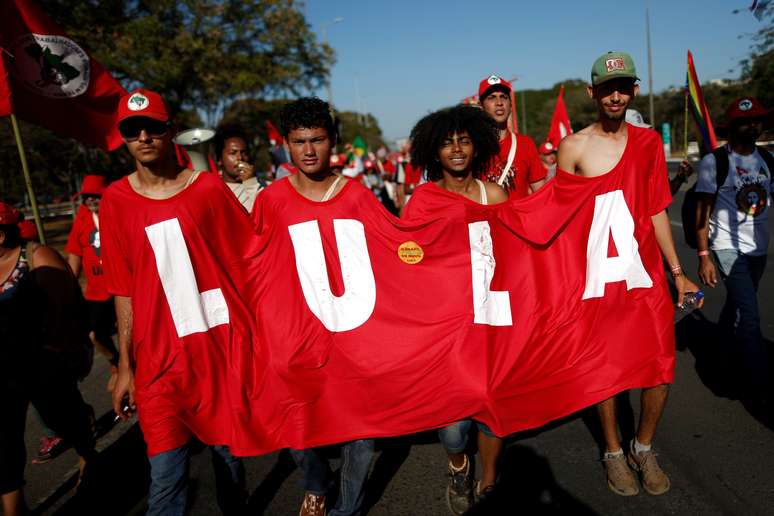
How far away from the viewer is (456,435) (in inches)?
121

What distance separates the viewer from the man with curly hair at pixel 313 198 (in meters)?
3.01

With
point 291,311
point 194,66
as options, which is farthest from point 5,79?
point 194,66

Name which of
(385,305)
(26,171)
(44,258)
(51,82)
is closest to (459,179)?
(385,305)

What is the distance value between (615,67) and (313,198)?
1.80 meters

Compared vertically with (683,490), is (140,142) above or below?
above

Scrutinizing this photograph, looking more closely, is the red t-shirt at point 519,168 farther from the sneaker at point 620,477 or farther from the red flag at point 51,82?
the red flag at point 51,82

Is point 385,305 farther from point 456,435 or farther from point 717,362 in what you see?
point 717,362

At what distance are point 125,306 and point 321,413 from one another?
1100 millimetres

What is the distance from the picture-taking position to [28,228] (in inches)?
176

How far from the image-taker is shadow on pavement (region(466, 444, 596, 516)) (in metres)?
3.03

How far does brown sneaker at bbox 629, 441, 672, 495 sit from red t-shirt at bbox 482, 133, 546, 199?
79.1 inches

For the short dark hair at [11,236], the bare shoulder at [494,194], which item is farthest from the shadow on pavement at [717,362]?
the short dark hair at [11,236]

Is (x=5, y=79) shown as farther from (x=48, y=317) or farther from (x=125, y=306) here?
(x=125, y=306)

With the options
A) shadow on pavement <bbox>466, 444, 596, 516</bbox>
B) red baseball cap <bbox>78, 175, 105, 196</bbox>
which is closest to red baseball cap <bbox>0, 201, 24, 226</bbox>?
red baseball cap <bbox>78, 175, 105, 196</bbox>
